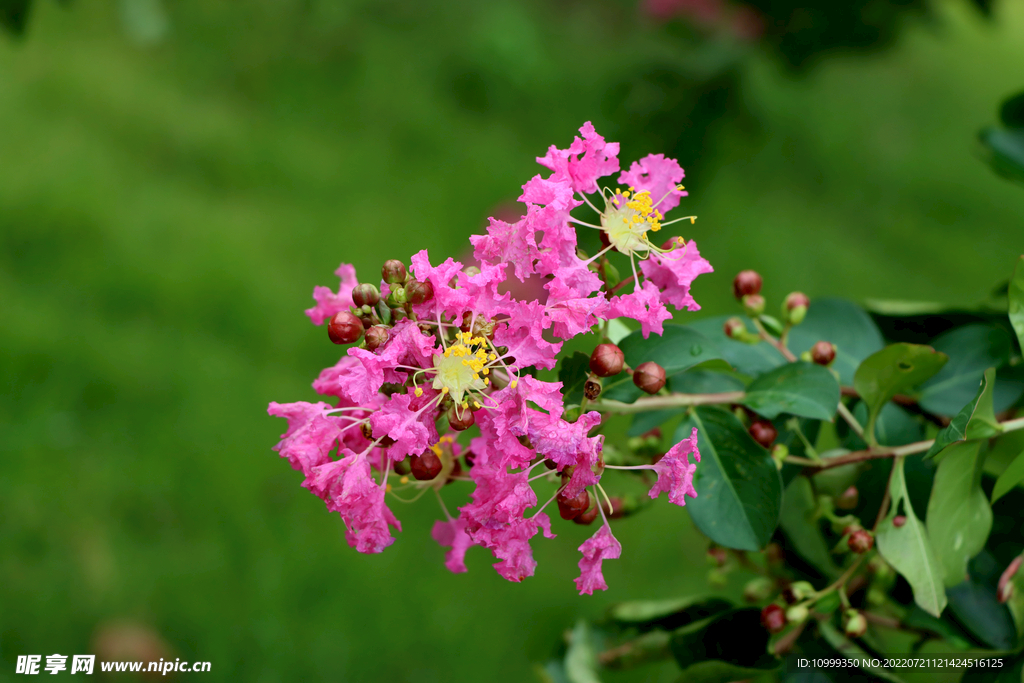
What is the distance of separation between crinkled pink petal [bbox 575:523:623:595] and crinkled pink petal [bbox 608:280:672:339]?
30 cm

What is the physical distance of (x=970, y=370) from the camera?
4.75ft

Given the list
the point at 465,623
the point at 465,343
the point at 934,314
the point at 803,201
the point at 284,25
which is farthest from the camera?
the point at 284,25

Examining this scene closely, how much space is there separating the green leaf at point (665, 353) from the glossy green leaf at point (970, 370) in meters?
0.57

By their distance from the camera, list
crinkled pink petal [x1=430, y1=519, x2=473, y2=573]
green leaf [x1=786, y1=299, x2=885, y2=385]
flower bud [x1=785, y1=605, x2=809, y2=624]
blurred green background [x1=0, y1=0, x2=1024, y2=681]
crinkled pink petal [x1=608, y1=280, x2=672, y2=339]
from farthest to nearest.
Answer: blurred green background [x1=0, y1=0, x2=1024, y2=681] → green leaf [x1=786, y1=299, x2=885, y2=385] → flower bud [x1=785, y1=605, x2=809, y2=624] → crinkled pink petal [x1=430, y1=519, x2=473, y2=573] → crinkled pink petal [x1=608, y1=280, x2=672, y2=339]

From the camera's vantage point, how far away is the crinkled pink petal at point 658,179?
122 cm

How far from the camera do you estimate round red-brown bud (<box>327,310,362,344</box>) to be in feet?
3.50

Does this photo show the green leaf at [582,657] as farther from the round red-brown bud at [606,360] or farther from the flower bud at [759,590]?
the round red-brown bud at [606,360]

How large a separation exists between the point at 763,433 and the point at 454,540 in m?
0.55

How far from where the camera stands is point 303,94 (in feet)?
Answer: 13.3

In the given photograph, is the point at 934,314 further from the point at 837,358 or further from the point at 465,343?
the point at 465,343

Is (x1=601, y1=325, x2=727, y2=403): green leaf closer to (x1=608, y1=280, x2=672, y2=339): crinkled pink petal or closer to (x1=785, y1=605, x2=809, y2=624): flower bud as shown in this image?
(x1=608, y1=280, x2=672, y2=339): crinkled pink petal

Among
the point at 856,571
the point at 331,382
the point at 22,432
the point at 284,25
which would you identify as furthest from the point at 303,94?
the point at 856,571

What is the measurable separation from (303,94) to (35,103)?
131 cm

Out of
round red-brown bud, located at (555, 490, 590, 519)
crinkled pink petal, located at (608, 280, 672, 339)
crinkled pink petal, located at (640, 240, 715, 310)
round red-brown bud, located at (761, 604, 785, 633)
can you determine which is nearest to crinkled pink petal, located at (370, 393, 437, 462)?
round red-brown bud, located at (555, 490, 590, 519)
